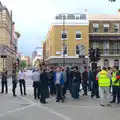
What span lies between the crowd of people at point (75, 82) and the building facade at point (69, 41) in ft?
145

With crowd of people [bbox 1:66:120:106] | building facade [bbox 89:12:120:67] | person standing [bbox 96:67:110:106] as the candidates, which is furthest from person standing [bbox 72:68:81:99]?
building facade [bbox 89:12:120:67]

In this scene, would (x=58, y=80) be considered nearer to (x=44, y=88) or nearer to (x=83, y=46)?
(x=44, y=88)

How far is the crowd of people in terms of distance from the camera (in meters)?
18.3

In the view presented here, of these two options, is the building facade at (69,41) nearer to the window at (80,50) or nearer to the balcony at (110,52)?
the window at (80,50)

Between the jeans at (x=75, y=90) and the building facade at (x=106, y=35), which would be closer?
the jeans at (x=75, y=90)

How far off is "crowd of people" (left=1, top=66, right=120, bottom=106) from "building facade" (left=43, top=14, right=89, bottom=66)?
4408 cm

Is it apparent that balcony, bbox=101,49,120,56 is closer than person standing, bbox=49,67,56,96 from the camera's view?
No

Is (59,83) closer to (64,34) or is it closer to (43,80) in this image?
(43,80)

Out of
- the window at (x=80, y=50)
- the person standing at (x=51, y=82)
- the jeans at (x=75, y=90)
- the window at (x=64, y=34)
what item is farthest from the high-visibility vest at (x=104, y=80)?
the window at (x=64, y=34)

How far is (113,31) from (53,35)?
11092mm

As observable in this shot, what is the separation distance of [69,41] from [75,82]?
49.4 m

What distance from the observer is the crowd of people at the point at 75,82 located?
18.3 m

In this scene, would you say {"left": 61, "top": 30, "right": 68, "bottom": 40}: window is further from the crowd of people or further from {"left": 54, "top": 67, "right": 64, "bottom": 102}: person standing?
{"left": 54, "top": 67, "right": 64, "bottom": 102}: person standing

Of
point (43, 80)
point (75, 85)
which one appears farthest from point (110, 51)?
point (43, 80)
